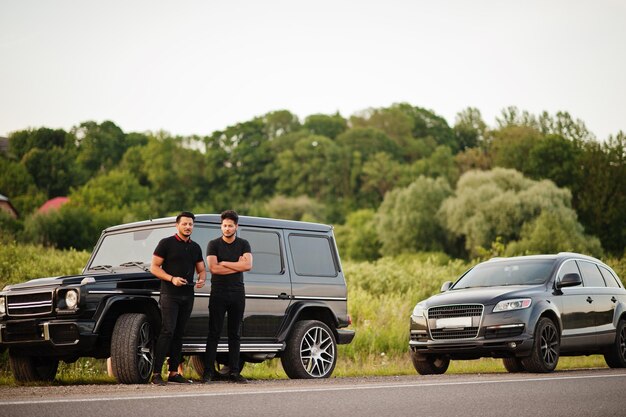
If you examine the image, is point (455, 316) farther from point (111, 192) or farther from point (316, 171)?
point (111, 192)

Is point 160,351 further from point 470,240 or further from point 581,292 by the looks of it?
point 470,240

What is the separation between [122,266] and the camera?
1265 cm

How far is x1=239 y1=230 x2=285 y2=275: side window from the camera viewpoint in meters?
13.4

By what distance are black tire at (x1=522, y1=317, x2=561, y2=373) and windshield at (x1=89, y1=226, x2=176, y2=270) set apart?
573 cm

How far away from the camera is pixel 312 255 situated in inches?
563

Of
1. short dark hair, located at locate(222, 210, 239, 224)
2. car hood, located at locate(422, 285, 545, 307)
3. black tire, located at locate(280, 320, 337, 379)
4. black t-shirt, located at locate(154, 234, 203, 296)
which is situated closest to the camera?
black t-shirt, located at locate(154, 234, 203, 296)

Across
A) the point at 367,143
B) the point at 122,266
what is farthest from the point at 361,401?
the point at 367,143

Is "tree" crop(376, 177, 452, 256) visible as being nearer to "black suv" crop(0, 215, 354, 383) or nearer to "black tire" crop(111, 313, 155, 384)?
"black suv" crop(0, 215, 354, 383)

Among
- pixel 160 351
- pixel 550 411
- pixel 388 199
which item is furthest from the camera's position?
pixel 388 199

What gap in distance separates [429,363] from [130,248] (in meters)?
5.36

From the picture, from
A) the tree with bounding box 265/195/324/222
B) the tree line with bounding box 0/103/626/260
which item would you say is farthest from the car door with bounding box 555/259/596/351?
the tree with bounding box 265/195/324/222

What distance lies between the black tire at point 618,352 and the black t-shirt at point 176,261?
8369mm

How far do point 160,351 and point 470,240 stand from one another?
5820 centimetres

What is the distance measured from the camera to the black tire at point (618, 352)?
54.6ft
